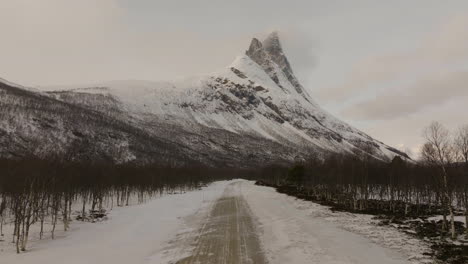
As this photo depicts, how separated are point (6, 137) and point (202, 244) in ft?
544

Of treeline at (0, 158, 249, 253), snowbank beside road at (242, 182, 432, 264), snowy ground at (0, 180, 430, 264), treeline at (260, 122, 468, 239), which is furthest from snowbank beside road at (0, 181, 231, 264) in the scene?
treeline at (260, 122, 468, 239)

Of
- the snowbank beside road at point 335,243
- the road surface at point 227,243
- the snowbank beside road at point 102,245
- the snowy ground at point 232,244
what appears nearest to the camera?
the road surface at point 227,243

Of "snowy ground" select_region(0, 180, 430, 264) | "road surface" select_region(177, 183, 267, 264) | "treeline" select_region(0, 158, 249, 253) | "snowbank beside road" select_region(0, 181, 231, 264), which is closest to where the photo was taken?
"road surface" select_region(177, 183, 267, 264)

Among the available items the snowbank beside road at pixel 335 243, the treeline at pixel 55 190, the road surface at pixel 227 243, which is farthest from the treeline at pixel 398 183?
the treeline at pixel 55 190

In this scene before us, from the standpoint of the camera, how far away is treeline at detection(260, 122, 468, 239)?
3100 cm

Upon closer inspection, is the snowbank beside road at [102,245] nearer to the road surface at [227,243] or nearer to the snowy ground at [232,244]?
the snowy ground at [232,244]

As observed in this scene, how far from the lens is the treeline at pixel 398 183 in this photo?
31000mm

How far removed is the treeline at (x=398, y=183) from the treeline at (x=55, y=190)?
104ft

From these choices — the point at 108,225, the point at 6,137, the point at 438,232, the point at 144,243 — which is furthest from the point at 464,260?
the point at 6,137

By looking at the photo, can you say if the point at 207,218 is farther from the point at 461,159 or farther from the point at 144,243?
the point at 461,159

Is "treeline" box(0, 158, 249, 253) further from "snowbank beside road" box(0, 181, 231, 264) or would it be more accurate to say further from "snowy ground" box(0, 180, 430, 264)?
"snowy ground" box(0, 180, 430, 264)

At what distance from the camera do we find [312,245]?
Answer: 888 inches

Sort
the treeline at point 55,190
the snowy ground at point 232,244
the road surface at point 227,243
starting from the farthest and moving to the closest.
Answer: the treeline at point 55,190, the snowy ground at point 232,244, the road surface at point 227,243

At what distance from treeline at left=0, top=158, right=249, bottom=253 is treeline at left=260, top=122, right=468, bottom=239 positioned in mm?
31785
